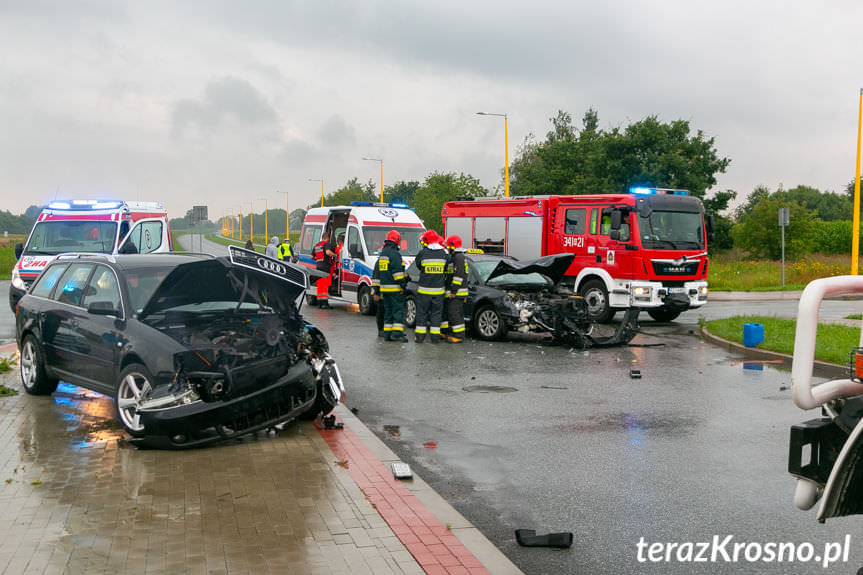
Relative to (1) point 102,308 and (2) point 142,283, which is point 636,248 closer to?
(2) point 142,283

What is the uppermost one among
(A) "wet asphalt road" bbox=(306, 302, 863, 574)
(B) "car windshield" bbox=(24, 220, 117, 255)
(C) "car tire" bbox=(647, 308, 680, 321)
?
(B) "car windshield" bbox=(24, 220, 117, 255)

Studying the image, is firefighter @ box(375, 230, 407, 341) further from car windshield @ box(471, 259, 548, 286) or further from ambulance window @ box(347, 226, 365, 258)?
ambulance window @ box(347, 226, 365, 258)

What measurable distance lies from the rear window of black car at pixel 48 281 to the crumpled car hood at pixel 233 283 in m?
2.03

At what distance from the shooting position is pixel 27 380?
913 cm

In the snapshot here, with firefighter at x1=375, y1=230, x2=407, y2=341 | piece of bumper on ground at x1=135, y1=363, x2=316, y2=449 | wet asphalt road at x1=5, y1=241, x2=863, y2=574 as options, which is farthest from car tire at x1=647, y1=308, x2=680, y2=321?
piece of bumper on ground at x1=135, y1=363, x2=316, y2=449

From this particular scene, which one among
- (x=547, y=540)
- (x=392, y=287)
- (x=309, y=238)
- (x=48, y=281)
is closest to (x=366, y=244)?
(x=309, y=238)

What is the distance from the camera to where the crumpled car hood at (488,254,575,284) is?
47.8 feet

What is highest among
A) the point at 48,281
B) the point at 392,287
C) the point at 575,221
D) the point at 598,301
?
the point at 575,221

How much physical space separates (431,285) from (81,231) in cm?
860

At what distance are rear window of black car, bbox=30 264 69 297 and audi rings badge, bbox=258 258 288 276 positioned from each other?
2.73 m

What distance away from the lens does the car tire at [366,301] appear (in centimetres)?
1933

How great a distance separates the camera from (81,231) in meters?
18.3

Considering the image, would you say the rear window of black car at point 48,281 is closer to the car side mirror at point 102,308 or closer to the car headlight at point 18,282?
the car side mirror at point 102,308

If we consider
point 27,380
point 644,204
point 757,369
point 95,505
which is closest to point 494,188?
point 644,204
